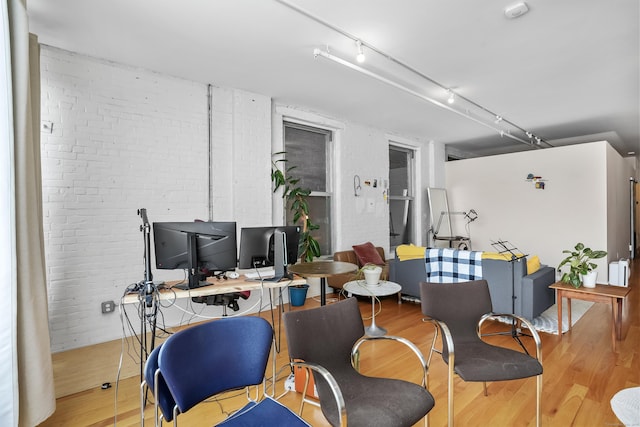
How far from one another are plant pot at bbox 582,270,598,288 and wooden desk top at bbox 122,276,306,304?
2838 millimetres

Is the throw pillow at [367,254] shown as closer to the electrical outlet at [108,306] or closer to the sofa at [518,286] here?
the sofa at [518,286]

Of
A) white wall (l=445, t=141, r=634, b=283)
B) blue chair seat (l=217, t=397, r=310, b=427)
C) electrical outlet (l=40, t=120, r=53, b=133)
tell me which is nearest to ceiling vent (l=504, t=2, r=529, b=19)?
blue chair seat (l=217, t=397, r=310, b=427)

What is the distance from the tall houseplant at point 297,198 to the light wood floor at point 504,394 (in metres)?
1.68

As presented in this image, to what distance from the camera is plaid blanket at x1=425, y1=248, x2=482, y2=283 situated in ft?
11.7

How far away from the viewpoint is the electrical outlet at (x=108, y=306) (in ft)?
11.3

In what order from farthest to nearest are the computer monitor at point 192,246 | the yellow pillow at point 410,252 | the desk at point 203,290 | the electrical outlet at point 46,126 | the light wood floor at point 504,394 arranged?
the yellow pillow at point 410,252, the electrical outlet at point 46,126, the computer monitor at point 192,246, the desk at point 203,290, the light wood floor at point 504,394

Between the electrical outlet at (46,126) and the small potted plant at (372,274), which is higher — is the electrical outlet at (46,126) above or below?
above

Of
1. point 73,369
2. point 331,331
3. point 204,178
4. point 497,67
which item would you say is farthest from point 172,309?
point 497,67

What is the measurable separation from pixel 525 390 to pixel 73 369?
3.59 m

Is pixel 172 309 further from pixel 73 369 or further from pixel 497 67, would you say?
pixel 497 67

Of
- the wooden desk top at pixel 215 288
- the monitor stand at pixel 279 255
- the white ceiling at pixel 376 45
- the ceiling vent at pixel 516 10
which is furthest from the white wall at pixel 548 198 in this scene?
the monitor stand at pixel 279 255

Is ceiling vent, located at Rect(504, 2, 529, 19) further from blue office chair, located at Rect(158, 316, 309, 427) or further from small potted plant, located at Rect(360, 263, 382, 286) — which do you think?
blue office chair, located at Rect(158, 316, 309, 427)

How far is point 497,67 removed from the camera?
3715 millimetres

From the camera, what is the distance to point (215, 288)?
2578 mm
